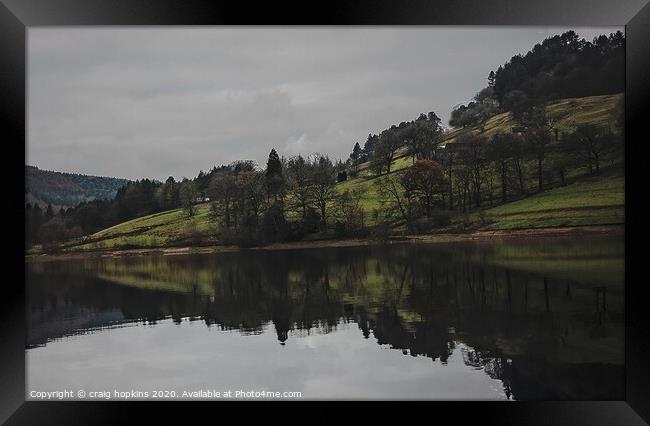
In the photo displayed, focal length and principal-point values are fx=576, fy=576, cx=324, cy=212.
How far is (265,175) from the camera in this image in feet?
32.3

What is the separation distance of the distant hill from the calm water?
1.01 metres

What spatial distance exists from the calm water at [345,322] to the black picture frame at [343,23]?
0.62 metres

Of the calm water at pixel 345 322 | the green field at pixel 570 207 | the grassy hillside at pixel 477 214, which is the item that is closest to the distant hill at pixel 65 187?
the grassy hillside at pixel 477 214

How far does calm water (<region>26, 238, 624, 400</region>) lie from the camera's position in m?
6.75

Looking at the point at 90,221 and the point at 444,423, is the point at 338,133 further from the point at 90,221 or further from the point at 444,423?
the point at 444,423

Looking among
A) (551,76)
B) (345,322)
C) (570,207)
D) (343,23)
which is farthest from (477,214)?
(343,23)

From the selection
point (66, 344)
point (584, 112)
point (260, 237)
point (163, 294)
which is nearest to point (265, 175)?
point (260, 237)

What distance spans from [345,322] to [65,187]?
4.61 metres

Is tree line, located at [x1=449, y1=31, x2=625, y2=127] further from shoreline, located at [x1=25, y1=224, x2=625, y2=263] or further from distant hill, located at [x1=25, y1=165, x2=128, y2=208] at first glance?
distant hill, located at [x1=25, y1=165, x2=128, y2=208]

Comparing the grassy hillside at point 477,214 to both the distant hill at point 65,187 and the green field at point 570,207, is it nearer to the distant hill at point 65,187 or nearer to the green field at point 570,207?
the green field at point 570,207

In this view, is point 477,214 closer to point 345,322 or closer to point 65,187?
point 345,322

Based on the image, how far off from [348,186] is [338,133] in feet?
3.52

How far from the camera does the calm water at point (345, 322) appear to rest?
6754 millimetres

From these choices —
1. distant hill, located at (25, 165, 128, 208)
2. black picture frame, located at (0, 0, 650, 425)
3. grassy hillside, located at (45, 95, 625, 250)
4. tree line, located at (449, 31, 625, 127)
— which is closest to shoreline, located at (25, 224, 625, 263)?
grassy hillside, located at (45, 95, 625, 250)
